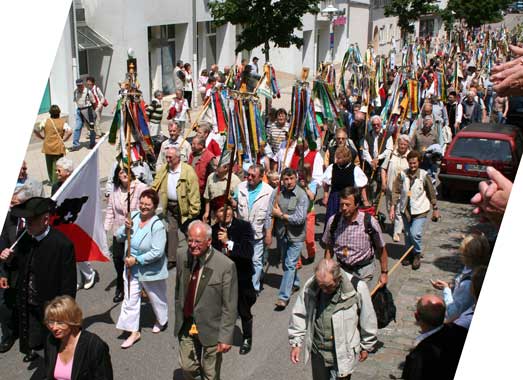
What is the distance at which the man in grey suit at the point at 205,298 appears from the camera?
19.6 feet

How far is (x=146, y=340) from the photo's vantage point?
25.4 feet

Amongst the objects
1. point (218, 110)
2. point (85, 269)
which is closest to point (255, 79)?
point (218, 110)

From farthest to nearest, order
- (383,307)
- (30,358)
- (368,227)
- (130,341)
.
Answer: (130,341), (30,358), (383,307), (368,227)

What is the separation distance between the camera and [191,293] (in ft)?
19.8

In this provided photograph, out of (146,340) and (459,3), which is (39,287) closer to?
(146,340)

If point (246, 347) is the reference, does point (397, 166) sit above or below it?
above

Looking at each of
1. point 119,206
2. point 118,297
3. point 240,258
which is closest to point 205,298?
point 240,258

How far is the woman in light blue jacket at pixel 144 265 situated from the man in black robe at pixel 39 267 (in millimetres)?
1251

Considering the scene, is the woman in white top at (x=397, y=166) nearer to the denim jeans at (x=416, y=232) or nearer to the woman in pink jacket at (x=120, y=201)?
the denim jeans at (x=416, y=232)

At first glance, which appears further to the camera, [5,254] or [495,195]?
[5,254]

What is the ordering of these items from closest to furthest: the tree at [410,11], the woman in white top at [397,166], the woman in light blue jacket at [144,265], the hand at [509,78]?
the hand at [509,78], the woman in light blue jacket at [144,265], the woman in white top at [397,166], the tree at [410,11]

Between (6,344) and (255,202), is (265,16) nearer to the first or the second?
(255,202)

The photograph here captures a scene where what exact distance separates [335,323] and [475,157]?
951 cm

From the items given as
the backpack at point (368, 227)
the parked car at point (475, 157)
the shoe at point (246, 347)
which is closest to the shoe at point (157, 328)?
the shoe at point (246, 347)
